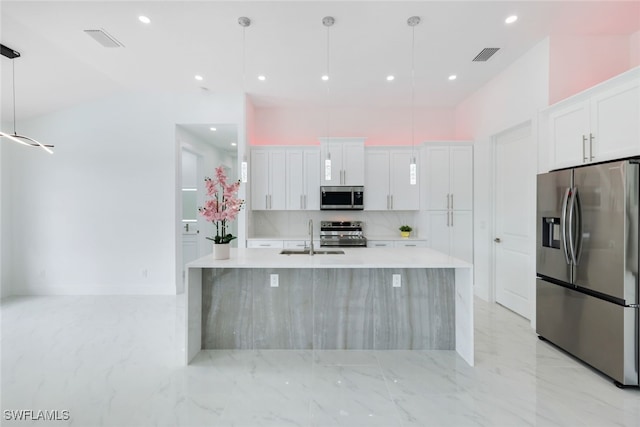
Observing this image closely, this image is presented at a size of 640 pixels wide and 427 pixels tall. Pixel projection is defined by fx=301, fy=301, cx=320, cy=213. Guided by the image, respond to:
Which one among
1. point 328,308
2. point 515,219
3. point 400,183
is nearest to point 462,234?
point 515,219

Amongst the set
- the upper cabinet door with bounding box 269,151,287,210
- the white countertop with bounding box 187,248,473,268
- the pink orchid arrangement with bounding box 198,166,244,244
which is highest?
the upper cabinet door with bounding box 269,151,287,210

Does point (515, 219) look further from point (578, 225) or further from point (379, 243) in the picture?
point (379, 243)

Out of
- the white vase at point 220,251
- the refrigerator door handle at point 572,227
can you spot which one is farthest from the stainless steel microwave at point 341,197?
the refrigerator door handle at point 572,227

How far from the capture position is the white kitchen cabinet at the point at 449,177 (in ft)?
15.8

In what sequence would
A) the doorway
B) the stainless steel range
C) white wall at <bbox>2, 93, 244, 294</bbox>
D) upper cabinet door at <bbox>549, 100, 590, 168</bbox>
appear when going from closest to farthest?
1. upper cabinet door at <bbox>549, 100, 590, 168</bbox>
2. white wall at <bbox>2, 93, 244, 294</bbox>
3. the stainless steel range
4. the doorway

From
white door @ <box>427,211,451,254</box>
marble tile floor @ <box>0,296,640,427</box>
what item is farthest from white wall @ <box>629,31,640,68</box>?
marble tile floor @ <box>0,296,640,427</box>

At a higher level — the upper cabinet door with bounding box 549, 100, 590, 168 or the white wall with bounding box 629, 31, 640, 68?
the white wall with bounding box 629, 31, 640, 68

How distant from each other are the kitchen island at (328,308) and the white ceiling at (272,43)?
2.29 meters

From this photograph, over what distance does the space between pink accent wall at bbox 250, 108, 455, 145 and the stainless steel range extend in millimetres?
1526

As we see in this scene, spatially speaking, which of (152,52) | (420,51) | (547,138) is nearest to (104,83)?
(152,52)

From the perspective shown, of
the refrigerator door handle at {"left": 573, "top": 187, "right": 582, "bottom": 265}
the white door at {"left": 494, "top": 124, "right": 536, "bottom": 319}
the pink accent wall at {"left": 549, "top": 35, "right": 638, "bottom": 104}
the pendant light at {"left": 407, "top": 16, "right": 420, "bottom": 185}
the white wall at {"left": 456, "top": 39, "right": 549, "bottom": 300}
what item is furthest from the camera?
the white door at {"left": 494, "top": 124, "right": 536, "bottom": 319}

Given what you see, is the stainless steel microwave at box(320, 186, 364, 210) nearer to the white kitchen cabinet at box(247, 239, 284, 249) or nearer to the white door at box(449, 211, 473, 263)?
the white kitchen cabinet at box(247, 239, 284, 249)

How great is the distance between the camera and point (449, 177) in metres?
A: 4.85

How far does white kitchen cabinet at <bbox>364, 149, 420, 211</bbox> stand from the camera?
5113 millimetres
